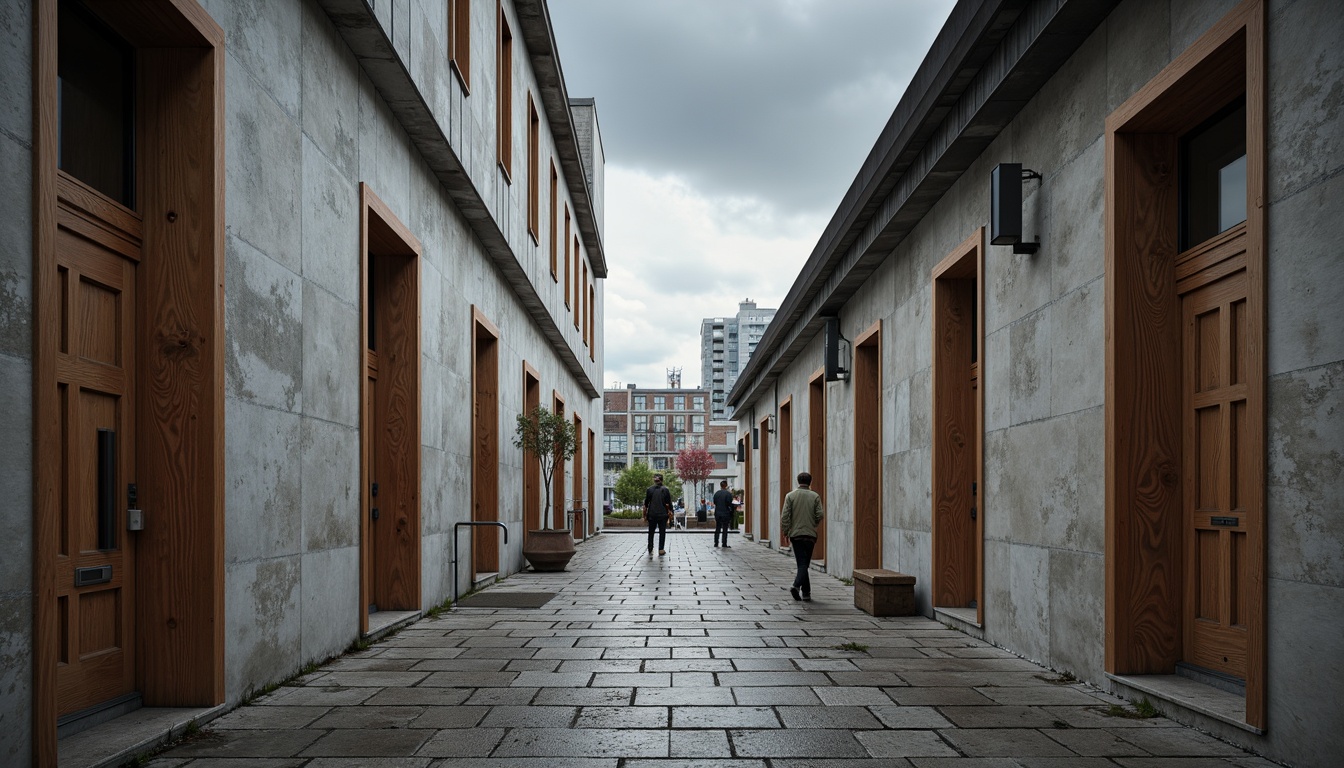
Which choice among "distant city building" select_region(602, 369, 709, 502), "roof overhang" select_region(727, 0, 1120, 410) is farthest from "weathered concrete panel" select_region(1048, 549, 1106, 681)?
"distant city building" select_region(602, 369, 709, 502)

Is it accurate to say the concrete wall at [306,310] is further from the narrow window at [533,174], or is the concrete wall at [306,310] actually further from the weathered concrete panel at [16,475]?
the narrow window at [533,174]

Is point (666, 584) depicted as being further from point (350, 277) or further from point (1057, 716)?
point (1057, 716)

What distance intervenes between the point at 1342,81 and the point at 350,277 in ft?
20.5

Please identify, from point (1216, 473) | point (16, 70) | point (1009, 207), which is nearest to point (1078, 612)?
point (1216, 473)

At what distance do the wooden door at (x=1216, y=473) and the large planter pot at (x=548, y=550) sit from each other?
35.3ft

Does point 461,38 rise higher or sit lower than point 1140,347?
higher

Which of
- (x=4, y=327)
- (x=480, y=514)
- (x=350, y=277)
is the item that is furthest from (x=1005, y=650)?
(x=480, y=514)

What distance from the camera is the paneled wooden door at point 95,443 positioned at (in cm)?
453

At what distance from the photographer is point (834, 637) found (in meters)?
8.44

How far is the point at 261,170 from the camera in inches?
233

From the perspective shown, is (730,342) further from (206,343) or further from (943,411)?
(206,343)

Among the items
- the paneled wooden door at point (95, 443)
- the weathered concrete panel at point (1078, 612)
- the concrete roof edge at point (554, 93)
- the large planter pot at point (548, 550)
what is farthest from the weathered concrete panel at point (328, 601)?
the concrete roof edge at point (554, 93)

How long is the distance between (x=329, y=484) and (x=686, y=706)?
10.0ft

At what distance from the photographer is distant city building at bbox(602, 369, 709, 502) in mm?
108000
